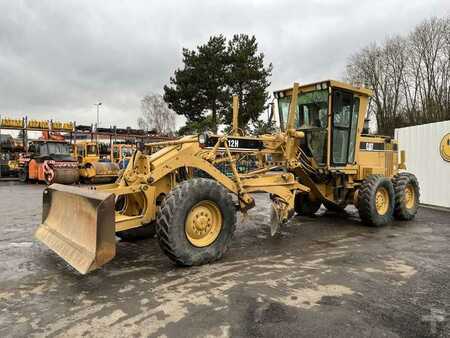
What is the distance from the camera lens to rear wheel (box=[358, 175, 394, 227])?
762 cm

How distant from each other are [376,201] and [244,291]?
4821 millimetres

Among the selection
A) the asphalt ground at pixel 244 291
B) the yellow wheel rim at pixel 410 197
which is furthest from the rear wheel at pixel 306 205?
the asphalt ground at pixel 244 291

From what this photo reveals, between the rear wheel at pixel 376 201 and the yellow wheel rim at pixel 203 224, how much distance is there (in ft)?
12.1

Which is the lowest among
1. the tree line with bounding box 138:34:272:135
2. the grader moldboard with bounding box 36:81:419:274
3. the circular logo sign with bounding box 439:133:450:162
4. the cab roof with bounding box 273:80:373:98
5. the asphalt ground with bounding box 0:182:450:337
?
the asphalt ground with bounding box 0:182:450:337

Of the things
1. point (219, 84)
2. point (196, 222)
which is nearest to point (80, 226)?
point (196, 222)

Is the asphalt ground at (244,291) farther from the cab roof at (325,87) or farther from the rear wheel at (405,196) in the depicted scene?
the cab roof at (325,87)

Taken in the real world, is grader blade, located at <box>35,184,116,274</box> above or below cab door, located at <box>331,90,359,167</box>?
below

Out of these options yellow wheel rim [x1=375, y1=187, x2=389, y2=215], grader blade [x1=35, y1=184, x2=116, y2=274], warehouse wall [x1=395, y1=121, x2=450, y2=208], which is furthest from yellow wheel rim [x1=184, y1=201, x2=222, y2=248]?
warehouse wall [x1=395, y1=121, x2=450, y2=208]

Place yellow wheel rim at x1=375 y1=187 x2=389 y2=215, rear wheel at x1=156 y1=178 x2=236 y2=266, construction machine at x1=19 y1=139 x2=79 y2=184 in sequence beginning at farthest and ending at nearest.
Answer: construction machine at x1=19 y1=139 x2=79 y2=184
yellow wheel rim at x1=375 y1=187 x2=389 y2=215
rear wheel at x1=156 y1=178 x2=236 y2=266

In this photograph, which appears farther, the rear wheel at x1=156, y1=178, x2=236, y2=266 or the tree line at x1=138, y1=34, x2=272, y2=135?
the tree line at x1=138, y1=34, x2=272, y2=135

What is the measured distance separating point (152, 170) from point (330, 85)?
3.98 meters

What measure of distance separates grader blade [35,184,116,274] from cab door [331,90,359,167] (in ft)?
15.9

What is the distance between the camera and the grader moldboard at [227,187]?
473cm

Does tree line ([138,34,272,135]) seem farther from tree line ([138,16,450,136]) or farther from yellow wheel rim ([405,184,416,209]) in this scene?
yellow wheel rim ([405,184,416,209])
